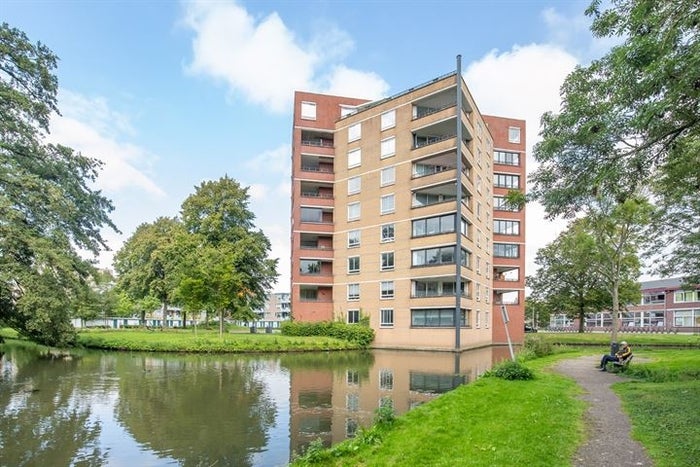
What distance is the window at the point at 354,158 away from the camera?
46219 millimetres

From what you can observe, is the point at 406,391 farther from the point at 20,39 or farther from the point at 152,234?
the point at 152,234

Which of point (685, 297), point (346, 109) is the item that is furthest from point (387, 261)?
point (685, 297)

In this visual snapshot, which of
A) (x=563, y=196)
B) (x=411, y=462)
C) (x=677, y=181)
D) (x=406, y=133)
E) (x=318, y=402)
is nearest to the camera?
(x=411, y=462)

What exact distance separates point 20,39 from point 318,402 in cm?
2041

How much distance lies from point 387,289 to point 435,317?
17.2 ft

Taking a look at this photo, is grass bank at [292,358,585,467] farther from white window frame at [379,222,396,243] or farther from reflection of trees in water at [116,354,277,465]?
white window frame at [379,222,396,243]

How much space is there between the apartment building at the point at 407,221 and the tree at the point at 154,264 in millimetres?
14648

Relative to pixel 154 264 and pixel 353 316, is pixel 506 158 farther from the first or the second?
pixel 154 264

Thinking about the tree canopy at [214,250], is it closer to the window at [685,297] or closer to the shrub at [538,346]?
the shrub at [538,346]

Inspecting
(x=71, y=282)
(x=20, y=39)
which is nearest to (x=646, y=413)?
(x=71, y=282)

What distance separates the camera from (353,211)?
1812 inches

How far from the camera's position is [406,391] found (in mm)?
17922

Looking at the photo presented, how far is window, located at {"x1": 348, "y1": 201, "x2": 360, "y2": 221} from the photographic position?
45.6m

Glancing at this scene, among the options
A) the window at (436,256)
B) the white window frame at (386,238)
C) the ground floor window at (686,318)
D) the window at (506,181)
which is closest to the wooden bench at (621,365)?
the window at (436,256)
